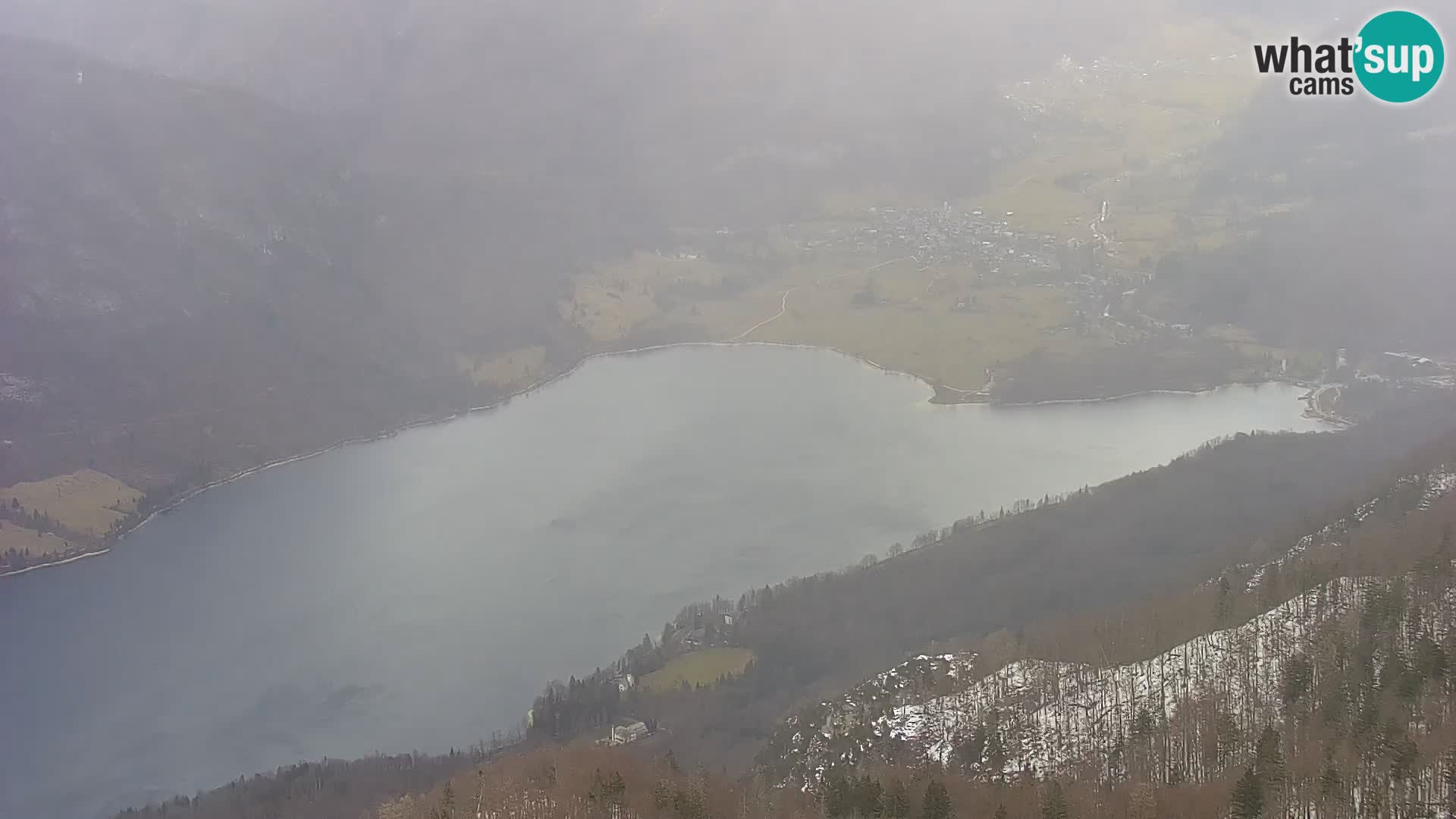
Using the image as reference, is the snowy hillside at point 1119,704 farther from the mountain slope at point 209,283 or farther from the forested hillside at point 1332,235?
the forested hillside at point 1332,235

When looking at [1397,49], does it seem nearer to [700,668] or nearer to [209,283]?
[700,668]

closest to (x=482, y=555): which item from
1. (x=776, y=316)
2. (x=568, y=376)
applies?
(x=568, y=376)

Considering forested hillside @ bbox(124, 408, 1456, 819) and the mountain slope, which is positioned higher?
the mountain slope

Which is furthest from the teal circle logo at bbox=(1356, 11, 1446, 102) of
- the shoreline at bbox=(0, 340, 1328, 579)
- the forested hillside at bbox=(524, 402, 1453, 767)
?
the forested hillside at bbox=(524, 402, 1453, 767)

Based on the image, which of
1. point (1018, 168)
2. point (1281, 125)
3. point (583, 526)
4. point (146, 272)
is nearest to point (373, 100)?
point (146, 272)

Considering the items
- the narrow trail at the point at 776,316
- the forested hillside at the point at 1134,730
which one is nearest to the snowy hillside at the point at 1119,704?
the forested hillside at the point at 1134,730

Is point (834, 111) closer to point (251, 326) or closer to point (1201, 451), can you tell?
point (251, 326)

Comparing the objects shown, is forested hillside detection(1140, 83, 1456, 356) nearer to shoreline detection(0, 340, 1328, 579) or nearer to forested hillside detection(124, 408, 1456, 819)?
shoreline detection(0, 340, 1328, 579)
